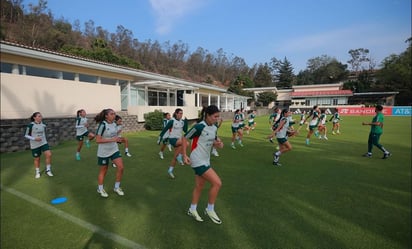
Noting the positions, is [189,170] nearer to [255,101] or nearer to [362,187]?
[362,187]

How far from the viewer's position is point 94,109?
1515cm

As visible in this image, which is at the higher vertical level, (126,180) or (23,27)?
(23,27)

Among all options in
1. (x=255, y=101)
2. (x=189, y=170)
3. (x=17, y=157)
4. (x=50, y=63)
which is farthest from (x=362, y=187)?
(x=255, y=101)

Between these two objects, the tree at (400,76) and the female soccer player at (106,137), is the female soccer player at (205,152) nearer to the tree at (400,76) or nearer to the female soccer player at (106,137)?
the female soccer player at (106,137)

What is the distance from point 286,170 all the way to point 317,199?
2064 millimetres

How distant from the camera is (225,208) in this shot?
13.6 ft

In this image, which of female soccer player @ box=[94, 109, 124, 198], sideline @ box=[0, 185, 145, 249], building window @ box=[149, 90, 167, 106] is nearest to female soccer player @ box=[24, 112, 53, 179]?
sideline @ box=[0, 185, 145, 249]

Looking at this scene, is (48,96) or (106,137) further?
(48,96)

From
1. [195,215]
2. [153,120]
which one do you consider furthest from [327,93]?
[195,215]

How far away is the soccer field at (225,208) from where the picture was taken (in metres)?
3.19

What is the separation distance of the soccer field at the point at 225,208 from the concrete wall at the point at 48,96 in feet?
17.8

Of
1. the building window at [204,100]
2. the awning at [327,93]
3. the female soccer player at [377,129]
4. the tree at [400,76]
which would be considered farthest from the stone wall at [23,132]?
the tree at [400,76]

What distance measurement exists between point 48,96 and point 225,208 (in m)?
13.0

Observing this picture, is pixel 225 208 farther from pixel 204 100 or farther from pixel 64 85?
pixel 204 100
